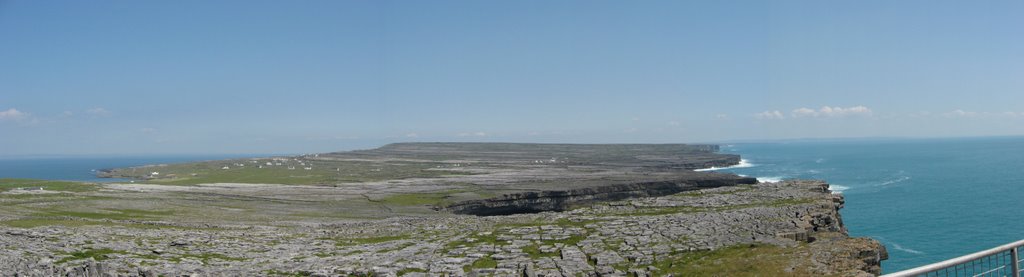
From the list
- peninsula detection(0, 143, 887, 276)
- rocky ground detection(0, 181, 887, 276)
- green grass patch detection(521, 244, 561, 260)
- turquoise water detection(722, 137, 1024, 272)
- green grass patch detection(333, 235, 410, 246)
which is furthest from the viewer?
turquoise water detection(722, 137, 1024, 272)

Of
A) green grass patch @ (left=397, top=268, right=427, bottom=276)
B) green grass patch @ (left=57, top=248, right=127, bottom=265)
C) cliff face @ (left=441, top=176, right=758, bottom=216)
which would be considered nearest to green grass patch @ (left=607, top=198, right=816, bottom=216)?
cliff face @ (left=441, top=176, right=758, bottom=216)

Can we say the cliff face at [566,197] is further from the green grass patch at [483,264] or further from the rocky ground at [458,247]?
the green grass patch at [483,264]

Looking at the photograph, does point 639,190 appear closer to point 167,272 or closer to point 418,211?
point 418,211

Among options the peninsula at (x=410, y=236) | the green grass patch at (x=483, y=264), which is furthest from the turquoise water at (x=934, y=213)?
the green grass patch at (x=483, y=264)

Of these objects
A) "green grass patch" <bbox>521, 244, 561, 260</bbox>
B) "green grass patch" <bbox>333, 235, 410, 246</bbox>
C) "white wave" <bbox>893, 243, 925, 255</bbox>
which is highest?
"green grass patch" <bbox>521, 244, 561, 260</bbox>

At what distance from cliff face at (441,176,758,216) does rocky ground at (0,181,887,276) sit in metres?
30.3

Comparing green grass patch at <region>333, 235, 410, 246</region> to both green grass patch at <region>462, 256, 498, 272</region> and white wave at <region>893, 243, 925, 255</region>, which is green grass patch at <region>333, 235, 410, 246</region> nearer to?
green grass patch at <region>462, 256, 498, 272</region>

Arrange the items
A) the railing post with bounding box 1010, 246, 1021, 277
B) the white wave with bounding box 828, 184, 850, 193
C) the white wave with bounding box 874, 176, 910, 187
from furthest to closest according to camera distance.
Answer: the white wave with bounding box 874, 176, 910, 187
the white wave with bounding box 828, 184, 850, 193
the railing post with bounding box 1010, 246, 1021, 277

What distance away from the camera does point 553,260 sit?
113ft

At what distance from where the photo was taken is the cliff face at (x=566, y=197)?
8625 centimetres

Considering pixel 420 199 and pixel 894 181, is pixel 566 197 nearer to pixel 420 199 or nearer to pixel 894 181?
pixel 420 199

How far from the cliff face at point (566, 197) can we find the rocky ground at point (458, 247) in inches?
1193

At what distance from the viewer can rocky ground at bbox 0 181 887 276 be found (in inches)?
1231

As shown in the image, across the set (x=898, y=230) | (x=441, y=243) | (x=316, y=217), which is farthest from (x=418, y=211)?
(x=898, y=230)
